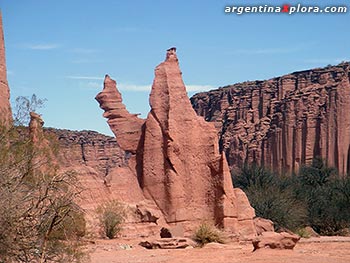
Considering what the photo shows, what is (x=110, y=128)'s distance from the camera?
30.2m

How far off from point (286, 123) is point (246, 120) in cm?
1272

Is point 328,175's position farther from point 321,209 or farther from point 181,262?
point 181,262

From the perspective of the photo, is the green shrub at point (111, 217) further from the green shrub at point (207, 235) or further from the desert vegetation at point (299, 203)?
the desert vegetation at point (299, 203)

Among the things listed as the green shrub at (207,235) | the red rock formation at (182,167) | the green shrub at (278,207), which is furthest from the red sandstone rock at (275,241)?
the green shrub at (278,207)

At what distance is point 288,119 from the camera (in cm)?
7781

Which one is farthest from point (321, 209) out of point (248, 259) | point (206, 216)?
point (248, 259)

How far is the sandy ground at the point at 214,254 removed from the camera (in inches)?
745

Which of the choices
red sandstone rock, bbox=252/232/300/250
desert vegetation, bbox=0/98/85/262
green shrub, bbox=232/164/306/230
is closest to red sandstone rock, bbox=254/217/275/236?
green shrub, bbox=232/164/306/230

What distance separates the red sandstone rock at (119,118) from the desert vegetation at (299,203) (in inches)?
384

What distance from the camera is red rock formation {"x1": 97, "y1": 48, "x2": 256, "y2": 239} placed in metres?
27.9

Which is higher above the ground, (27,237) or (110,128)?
(110,128)

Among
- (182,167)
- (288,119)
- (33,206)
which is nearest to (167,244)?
(182,167)

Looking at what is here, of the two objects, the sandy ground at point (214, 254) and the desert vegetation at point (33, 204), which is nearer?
the desert vegetation at point (33, 204)

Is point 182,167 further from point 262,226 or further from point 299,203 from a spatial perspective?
point 299,203
